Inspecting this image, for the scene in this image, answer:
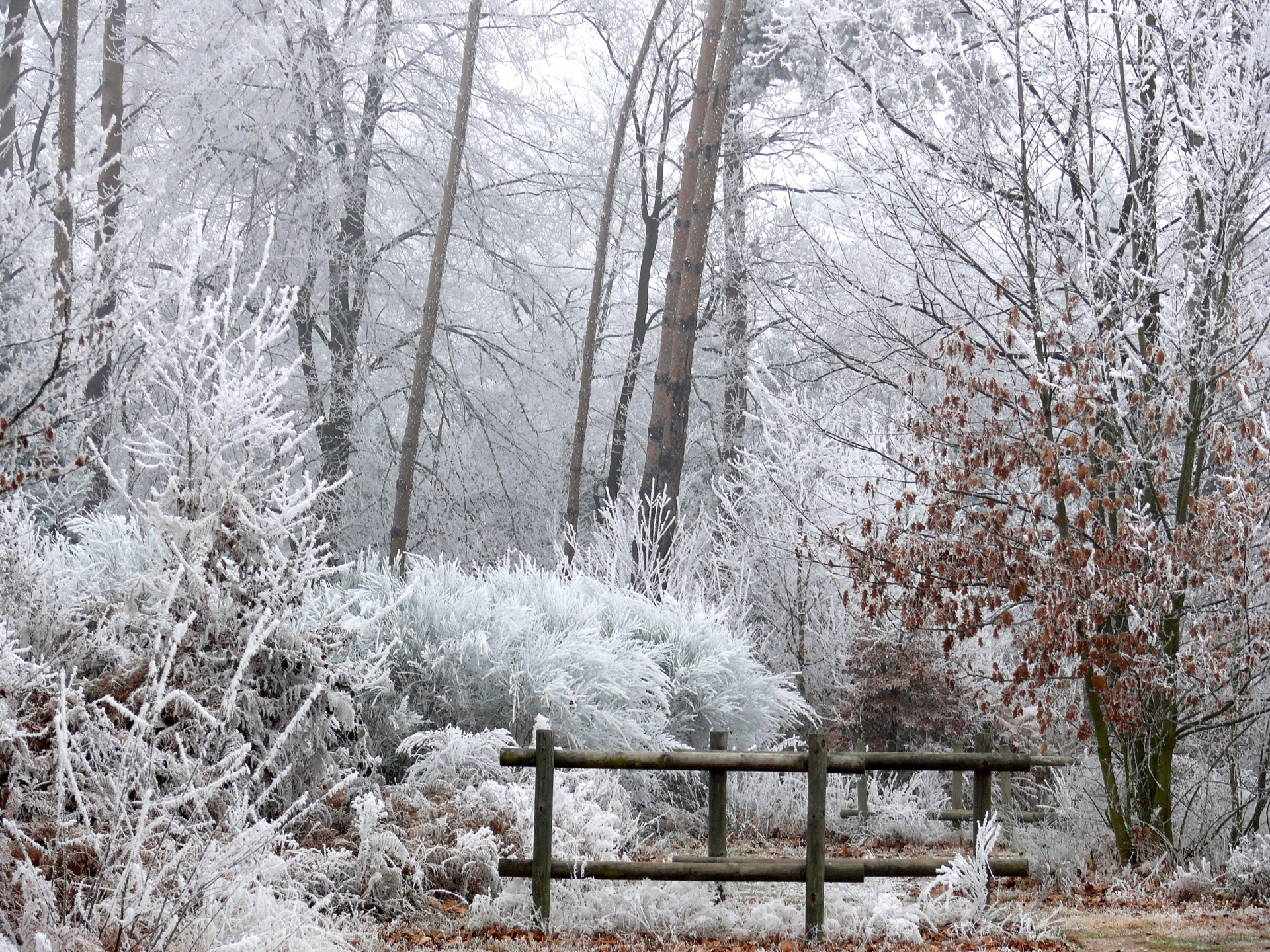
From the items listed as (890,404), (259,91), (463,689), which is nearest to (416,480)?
(259,91)

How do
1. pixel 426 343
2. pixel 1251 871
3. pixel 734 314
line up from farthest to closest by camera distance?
1. pixel 734 314
2. pixel 426 343
3. pixel 1251 871

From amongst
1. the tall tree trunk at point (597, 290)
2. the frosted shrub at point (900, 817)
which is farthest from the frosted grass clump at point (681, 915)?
the tall tree trunk at point (597, 290)

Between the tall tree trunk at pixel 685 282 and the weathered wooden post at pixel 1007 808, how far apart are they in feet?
13.8

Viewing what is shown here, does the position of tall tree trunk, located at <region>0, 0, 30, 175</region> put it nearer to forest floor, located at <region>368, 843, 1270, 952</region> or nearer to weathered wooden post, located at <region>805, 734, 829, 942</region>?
forest floor, located at <region>368, 843, 1270, 952</region>

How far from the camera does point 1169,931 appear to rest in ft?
19.3

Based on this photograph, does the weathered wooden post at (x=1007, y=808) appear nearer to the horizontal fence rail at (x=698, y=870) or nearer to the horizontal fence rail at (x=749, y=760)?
the horizontal fence rail at (x=749, y=760)

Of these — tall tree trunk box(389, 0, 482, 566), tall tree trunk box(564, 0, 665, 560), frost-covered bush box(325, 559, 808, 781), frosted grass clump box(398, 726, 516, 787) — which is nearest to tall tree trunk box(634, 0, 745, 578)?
tall tree trunk box(389, 0, 482, 566)

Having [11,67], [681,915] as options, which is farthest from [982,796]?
[11,67]

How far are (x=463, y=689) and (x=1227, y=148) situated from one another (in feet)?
19.0

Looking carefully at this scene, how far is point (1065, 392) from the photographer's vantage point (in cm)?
672

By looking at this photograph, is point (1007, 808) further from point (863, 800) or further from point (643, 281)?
point (643, 281)

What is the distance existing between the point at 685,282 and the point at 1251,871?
873 centimetres

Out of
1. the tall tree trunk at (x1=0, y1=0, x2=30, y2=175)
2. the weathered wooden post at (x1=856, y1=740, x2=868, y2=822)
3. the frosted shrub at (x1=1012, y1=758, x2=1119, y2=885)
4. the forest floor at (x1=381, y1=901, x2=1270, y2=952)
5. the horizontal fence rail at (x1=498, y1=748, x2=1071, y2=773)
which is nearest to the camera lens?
the forest floor at (x1=381, y1=901, x2=1270, y2=952)

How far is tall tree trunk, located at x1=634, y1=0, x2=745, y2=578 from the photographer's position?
1358 cm
